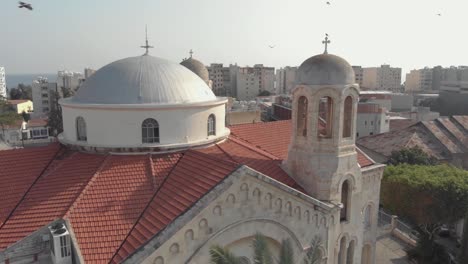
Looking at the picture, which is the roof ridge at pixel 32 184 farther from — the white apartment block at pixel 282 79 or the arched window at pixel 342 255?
the white apartment block at pixel 282 79

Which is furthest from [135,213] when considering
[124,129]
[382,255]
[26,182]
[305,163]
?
[382,255]

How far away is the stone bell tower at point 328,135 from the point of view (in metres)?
17.6

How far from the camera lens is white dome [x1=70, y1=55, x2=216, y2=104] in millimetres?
19062

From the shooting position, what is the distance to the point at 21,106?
111 m

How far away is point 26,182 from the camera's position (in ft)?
57.9

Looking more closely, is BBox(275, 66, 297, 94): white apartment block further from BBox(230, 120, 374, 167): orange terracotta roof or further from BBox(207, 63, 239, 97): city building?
BBox(230, 120, 374, 167): orange terracotta roof

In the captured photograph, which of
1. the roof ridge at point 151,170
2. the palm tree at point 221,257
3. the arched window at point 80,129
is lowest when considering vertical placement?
the palm tree at point 221,257

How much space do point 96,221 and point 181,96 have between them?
25.3 ft

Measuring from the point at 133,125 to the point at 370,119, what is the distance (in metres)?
50.2

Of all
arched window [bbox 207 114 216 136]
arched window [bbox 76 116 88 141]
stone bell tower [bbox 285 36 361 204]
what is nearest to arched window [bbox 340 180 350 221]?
stone bell tower [bbox 285 36 361 204]

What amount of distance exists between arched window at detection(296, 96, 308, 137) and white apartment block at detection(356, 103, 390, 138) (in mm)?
43679

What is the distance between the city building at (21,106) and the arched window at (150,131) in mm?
104109

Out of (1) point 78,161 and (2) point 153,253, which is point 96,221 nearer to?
(2) point 153,253

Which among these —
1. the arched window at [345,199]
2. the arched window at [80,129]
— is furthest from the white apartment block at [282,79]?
the arched window at [80,129]
